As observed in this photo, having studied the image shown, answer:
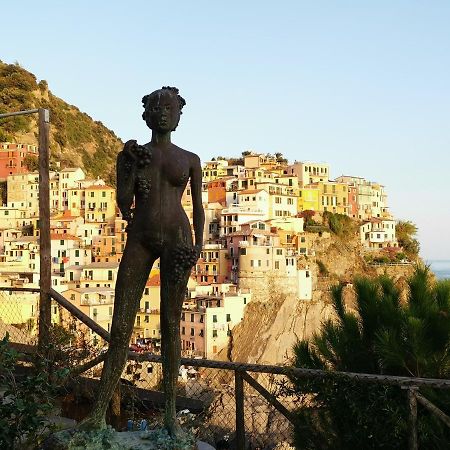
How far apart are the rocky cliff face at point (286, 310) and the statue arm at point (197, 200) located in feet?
124

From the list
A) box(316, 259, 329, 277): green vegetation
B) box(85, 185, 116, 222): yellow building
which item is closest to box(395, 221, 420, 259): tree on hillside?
box(316, 259, 329, 277): green vegetation

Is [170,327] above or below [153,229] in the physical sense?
below

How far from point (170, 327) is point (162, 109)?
117 cm

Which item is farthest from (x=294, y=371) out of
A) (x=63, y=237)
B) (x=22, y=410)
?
(x=63, y=237)

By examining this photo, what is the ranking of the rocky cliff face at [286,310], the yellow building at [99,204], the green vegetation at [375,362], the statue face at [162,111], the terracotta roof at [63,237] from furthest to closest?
the yellow building at [99,204] → the terracotta roof at [63,237] → the rocky cliff face at [286,310] → the green vegetation at [375,362] → the statue face at [162,111]

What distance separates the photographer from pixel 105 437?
11.6 ft

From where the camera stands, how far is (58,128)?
83.5 m

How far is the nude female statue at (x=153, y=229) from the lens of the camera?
3.70 meters

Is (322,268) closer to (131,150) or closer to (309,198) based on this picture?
(309,198)

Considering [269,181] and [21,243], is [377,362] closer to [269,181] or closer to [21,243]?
[21,243]

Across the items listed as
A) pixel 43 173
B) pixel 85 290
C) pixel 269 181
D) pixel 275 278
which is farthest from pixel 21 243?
pixel 43 173

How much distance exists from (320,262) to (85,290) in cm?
2698

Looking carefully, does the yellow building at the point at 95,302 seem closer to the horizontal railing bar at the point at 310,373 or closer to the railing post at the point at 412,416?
the horizontal railing bar at the point at 310,373

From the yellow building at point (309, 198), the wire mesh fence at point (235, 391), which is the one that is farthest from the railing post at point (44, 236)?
the yellow building at point (309, 198)
